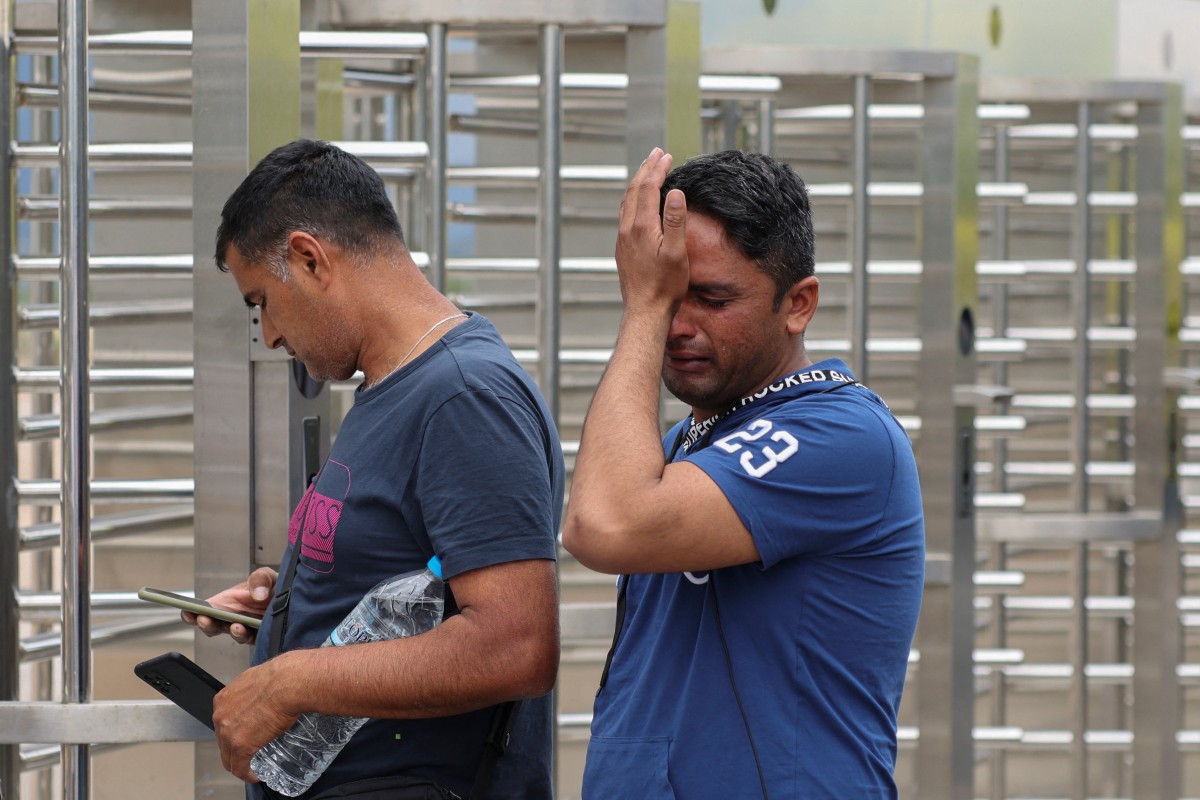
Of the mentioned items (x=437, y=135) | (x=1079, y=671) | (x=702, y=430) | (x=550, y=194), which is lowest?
(x=1079, y=671)

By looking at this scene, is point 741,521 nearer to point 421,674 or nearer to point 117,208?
point 421,674

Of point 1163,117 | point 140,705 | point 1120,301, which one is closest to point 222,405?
point 140,705

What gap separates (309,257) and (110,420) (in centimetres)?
188

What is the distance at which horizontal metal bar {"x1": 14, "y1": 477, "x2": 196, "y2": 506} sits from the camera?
2859 mm

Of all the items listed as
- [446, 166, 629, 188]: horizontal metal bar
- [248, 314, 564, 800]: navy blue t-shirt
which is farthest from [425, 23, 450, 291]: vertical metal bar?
[248, 314, 564, 800]: navy blue t-shirt

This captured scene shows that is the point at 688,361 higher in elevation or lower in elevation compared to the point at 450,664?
higher

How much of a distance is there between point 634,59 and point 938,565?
4.86 ft

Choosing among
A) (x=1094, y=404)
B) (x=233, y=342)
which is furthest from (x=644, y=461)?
(x=1094, y=404)

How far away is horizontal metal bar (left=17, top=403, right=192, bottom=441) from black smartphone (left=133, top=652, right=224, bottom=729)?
4.61 feet

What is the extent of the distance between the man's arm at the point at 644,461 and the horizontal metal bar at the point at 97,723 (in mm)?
1009

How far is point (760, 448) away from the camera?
4.93ft

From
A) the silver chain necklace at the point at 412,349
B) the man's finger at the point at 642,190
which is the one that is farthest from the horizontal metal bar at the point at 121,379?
the man's finger at the point at 642,190

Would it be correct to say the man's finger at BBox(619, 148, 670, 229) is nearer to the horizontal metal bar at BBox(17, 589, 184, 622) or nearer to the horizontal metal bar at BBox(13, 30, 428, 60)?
the horizontal metal bar at BBox(13, 30, 428, 60)

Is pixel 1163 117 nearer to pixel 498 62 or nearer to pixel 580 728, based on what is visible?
pixel 498 62
